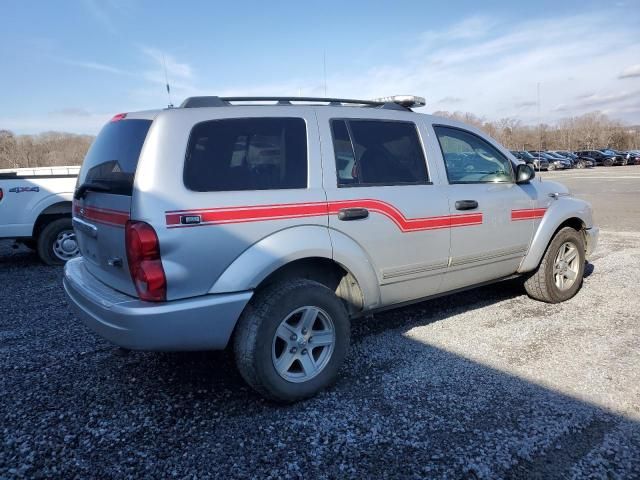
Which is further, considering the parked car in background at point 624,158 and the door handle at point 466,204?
the parked car in background at point 624,158

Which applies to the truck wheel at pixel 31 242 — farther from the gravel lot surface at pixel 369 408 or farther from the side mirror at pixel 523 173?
the side mirror at pixel 523 173

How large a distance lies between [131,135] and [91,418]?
5.73ft

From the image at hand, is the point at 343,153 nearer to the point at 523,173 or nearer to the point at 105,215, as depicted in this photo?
the point at 105,215

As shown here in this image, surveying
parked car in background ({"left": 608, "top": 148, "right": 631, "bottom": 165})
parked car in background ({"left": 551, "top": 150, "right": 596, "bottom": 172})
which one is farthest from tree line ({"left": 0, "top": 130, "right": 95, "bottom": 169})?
parked car in background ({"left": 608, "top": 148, "right": 631, "bottom": 165})

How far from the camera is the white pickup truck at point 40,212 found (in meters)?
6.71

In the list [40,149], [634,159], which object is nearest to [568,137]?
Answer: [634,159]

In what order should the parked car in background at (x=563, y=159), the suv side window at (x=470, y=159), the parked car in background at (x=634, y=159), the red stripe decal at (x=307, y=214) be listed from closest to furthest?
the red stripe decal at (x=307, y=214) < the suv side window at (x=470, y=159) < the parked car in background at (x=563, y=159) < the parked car in background at (x=634, y=159)

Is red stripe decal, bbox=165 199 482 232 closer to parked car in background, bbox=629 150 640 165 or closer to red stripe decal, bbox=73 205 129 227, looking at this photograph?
red stripe decal, bbox=73 205 129 227

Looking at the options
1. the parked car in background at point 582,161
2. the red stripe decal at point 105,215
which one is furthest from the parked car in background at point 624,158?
the red stripe decal at point 105,215

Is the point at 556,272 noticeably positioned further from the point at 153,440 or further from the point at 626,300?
the point at 153,440

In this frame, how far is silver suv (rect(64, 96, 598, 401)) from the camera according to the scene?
2594 mm

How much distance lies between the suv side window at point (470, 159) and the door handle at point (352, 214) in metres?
0.99

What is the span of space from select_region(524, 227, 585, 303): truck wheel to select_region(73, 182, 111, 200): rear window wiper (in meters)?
3.95

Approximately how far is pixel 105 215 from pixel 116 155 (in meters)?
0.41
